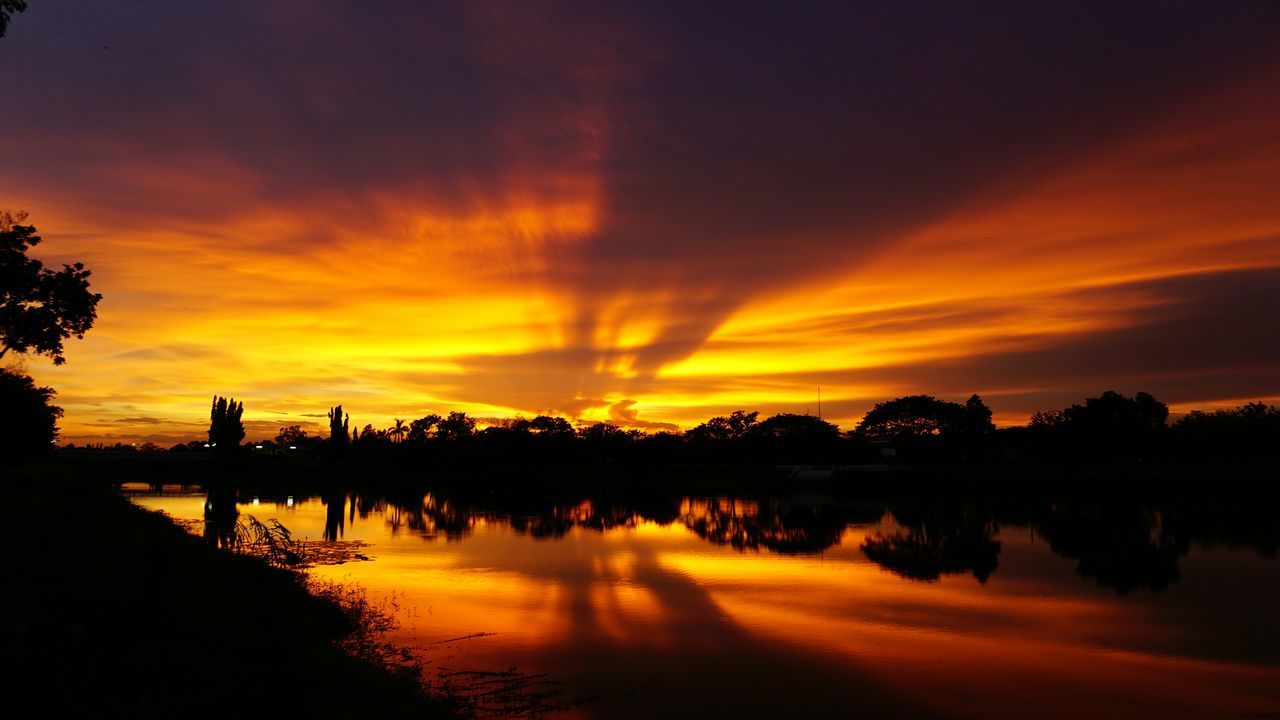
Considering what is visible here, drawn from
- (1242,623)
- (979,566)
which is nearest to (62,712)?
(1242,623)

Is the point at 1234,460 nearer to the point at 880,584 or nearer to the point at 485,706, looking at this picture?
the point at 880,584

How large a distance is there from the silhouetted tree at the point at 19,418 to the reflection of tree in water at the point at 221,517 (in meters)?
14.9

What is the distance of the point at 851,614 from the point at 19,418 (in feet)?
210

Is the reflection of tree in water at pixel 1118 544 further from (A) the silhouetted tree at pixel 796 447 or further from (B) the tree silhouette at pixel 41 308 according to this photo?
(A) the silhouetted tree at pixel 796 447

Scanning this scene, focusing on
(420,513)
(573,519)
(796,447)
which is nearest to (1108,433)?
(796,447)

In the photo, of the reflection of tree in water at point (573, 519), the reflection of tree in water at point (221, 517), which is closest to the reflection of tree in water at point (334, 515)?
the reflection of tree in water at point (221, 517)

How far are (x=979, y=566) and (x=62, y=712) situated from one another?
134ft

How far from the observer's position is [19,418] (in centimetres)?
6097

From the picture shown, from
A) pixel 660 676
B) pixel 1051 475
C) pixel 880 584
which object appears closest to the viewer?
pixel 660 676

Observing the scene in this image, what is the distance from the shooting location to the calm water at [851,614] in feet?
65.8

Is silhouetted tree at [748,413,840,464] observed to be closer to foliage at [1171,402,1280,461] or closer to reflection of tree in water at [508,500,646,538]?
foliage at [1171,402,1280,461]

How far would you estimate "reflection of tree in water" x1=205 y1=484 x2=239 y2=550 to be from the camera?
45.4 m

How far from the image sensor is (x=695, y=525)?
6538 cm

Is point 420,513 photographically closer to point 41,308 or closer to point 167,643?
point 41,308
